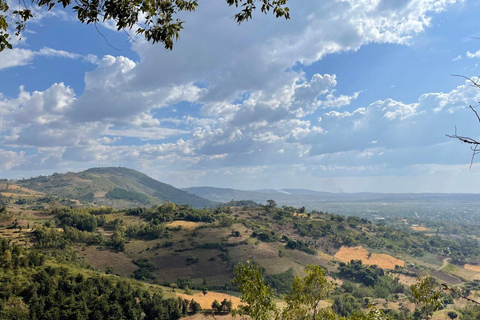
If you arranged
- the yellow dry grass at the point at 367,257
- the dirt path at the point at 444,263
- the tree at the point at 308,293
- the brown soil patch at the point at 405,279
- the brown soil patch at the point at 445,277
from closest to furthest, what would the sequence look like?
the tree at the point at 308,293
the brown soil patch at the point at 405,279
the brown soil patch at the point at 445,277
the yellow dry grass at the point at 367,257
the dirt path at the point at 444,263

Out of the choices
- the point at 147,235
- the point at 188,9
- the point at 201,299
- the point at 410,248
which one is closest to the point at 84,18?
the point at 188,9

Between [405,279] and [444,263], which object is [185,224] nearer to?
[405,279]

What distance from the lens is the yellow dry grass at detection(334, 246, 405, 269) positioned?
144 meters

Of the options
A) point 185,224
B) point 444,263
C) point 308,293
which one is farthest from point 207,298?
point 444,263

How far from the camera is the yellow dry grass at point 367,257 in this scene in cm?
14388

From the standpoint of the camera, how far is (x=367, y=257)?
150000 millimetres

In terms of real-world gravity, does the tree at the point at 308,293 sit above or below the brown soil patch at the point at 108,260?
above

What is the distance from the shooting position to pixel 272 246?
142 metres

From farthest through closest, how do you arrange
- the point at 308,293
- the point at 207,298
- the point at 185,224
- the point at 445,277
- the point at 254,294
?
the point at 185,224 → the point at 445,277 → the point at 207,298 → the point at 308,293 → the point at 254,294

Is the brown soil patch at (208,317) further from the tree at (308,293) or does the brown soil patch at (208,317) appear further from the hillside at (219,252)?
the tree at (308,293)

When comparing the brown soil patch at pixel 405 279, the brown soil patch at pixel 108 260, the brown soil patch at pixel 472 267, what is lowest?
the brown soil patch at pixel 472 267

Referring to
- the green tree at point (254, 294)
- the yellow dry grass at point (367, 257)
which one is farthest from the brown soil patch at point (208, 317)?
the yellow dry grass at point (367, 257)

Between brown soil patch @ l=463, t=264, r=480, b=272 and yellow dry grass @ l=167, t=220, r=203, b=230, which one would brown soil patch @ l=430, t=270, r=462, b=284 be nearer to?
brown soil patch @ l=463, t=264, r=480, b=272

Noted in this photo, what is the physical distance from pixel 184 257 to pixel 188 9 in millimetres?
116700
